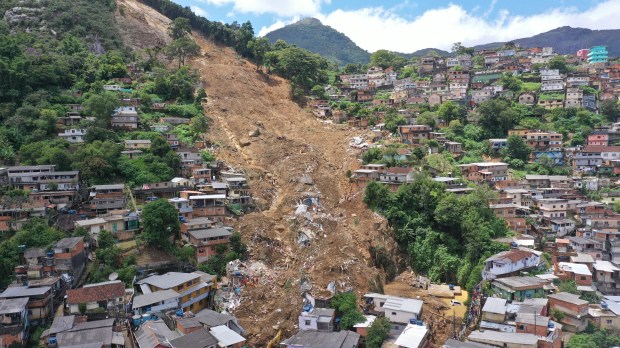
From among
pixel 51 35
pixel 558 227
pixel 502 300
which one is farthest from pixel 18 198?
pixel 558 227

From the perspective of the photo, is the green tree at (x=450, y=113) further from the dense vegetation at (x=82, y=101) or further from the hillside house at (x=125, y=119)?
the hillside house at (x=125, y=119)

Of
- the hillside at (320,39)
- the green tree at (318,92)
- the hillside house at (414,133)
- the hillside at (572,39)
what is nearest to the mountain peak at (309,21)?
the hillside at (320,39)

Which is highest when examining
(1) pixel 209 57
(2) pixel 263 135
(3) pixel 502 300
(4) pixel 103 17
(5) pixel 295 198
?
(4) pixel 103 17

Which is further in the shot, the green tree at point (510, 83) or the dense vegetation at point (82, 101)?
the green tree at point (510, 83)

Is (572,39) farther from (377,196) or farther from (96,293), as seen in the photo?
(96,293)

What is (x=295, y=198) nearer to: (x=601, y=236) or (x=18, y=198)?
(x=18, y=198)
